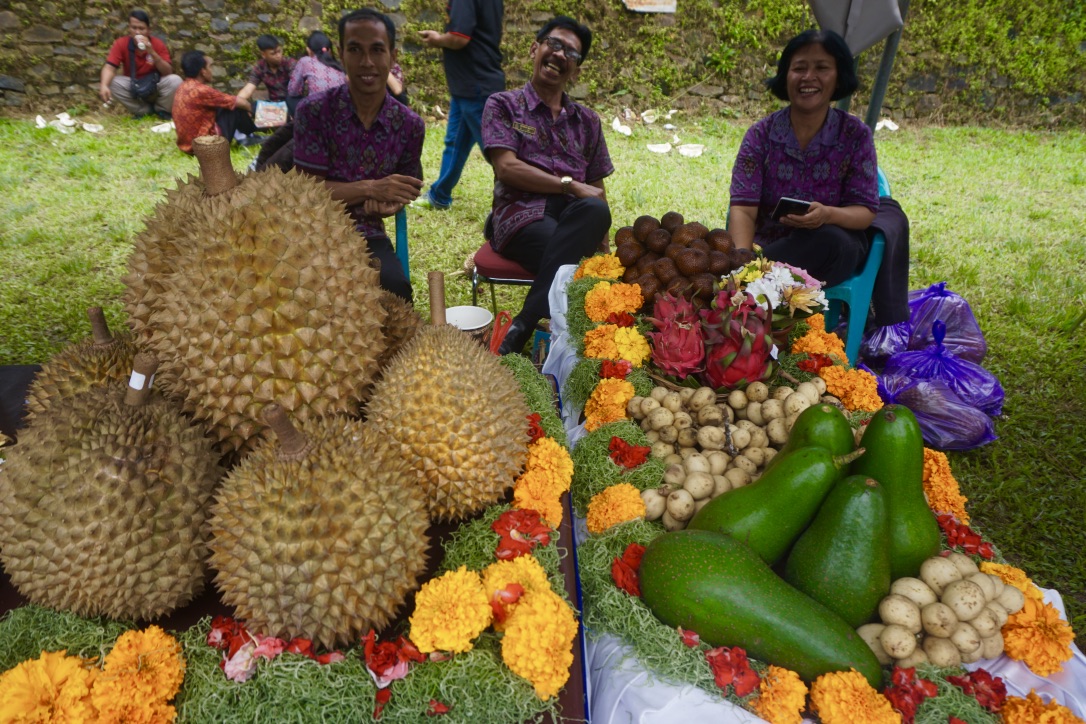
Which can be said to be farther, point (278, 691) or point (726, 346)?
point (726, 346)

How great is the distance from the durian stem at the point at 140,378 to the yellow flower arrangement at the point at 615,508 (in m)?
1.30

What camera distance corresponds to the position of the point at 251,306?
1404 millimetres

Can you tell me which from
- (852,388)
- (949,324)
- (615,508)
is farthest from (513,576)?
(949,324)

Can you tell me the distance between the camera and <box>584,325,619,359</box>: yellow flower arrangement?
273 centimetres

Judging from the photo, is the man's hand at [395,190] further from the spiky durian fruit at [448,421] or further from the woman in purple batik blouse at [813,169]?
the woman in purple batik blouse at [813,169]

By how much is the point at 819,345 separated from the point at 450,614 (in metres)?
2.15

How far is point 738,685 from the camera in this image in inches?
56.4

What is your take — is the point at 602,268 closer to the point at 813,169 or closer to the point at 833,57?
the point at 813,169

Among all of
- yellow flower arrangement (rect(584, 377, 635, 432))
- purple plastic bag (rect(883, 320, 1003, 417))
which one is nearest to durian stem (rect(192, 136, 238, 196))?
yellow flower arrangement (rect(584, 377, 635, 432))

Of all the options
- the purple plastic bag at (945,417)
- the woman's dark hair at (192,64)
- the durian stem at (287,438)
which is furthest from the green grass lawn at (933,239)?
the durian stem at (287,438)

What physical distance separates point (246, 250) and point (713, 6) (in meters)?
12.4

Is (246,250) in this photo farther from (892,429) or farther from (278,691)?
(892,429)

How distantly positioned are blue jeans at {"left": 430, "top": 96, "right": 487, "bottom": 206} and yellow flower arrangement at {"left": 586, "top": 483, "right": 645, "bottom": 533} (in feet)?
18.2

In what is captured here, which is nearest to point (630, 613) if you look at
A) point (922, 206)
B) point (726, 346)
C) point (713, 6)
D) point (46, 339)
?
point (726, 346)
